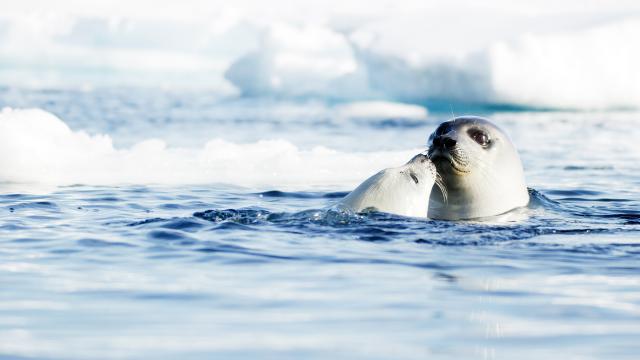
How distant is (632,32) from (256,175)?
13435mm

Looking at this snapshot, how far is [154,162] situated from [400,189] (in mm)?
5006

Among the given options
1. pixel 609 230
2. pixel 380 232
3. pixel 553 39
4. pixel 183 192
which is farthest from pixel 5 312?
pixel 553 39

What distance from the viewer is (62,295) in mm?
5023

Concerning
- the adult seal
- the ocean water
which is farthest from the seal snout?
the ocean water

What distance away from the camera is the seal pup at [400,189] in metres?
6.78

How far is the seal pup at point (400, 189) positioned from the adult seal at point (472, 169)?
42 centimetres

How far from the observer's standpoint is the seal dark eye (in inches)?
296

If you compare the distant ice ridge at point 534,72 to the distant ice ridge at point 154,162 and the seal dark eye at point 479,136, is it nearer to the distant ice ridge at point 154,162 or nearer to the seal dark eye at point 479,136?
the distant ice ridge at point 154,162

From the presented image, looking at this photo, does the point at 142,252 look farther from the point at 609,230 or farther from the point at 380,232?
the point at 609,230

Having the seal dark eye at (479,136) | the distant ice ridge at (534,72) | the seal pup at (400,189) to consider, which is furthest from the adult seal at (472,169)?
the distant ice ridge at (534,72)

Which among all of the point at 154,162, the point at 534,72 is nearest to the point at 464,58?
the point at 534,72

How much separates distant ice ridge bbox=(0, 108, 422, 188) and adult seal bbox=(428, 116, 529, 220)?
127 inches

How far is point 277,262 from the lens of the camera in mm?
5922

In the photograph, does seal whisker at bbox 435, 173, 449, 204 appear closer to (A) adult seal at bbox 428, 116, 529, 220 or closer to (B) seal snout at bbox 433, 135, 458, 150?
(A) adult seal at bbox 428, 116, 529, 220
